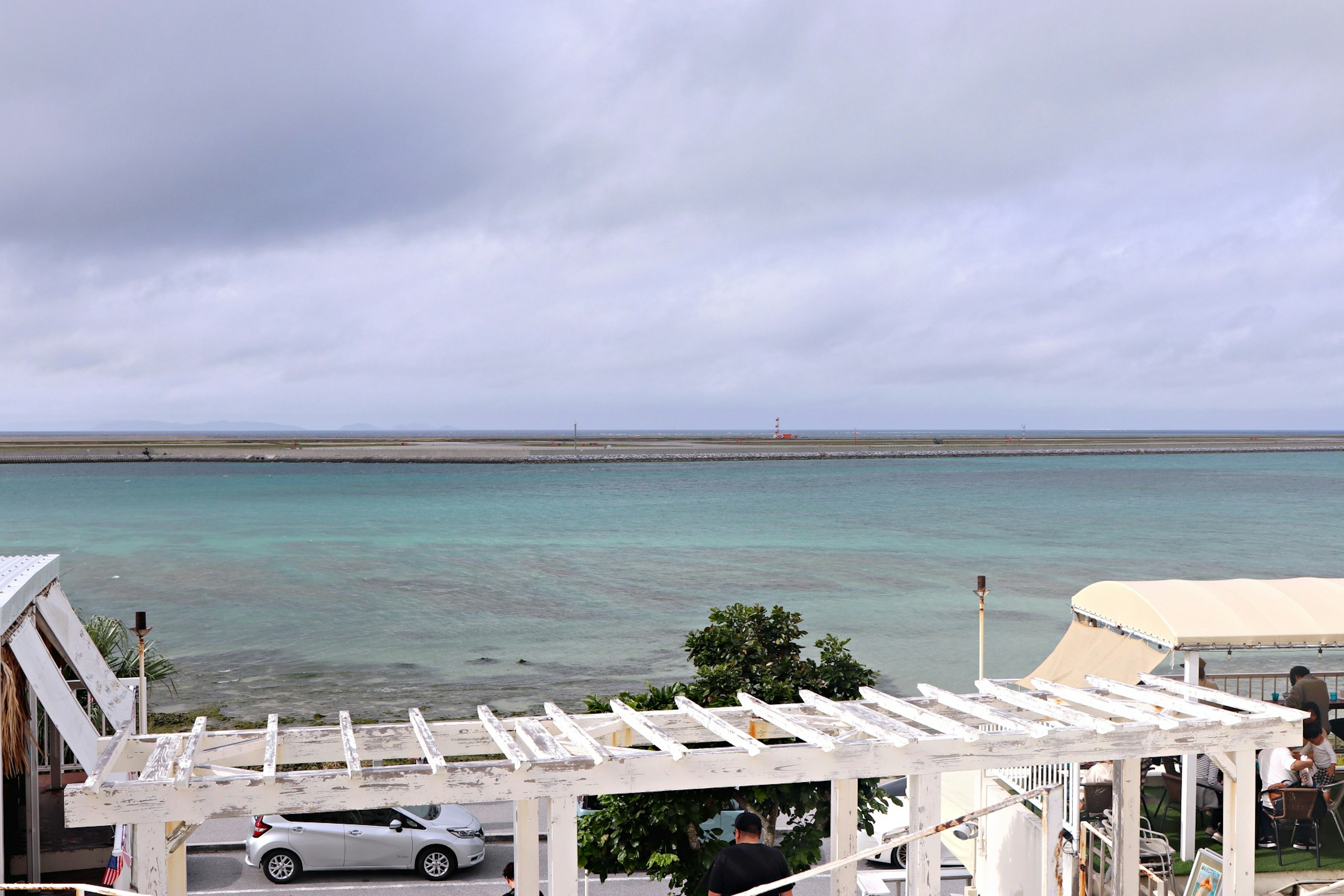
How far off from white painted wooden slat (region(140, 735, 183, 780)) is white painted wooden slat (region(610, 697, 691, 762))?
2.65 metres

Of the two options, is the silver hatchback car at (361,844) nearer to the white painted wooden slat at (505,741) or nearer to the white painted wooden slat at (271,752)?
the white painted wooden slat at (271,752)

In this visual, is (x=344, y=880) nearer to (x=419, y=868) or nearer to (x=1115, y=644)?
(x=419, y=868)

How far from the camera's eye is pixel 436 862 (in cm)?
1230

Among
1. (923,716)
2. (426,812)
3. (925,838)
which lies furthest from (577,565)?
(925,838)

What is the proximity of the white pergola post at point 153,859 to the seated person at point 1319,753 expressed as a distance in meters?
9.48

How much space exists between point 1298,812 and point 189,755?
877cm

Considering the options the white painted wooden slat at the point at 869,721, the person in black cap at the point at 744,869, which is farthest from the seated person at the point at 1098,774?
the person in black cap at the point at 744,869

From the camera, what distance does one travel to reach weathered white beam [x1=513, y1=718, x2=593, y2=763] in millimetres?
5383

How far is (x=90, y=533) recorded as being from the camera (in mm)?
56469

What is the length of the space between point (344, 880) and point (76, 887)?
881 cm

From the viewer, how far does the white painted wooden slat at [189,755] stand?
497 cm

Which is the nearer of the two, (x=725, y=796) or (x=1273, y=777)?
(x=725, y=796)

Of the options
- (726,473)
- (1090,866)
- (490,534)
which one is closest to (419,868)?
(1090,866)

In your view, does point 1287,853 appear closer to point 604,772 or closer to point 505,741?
point 604,772
